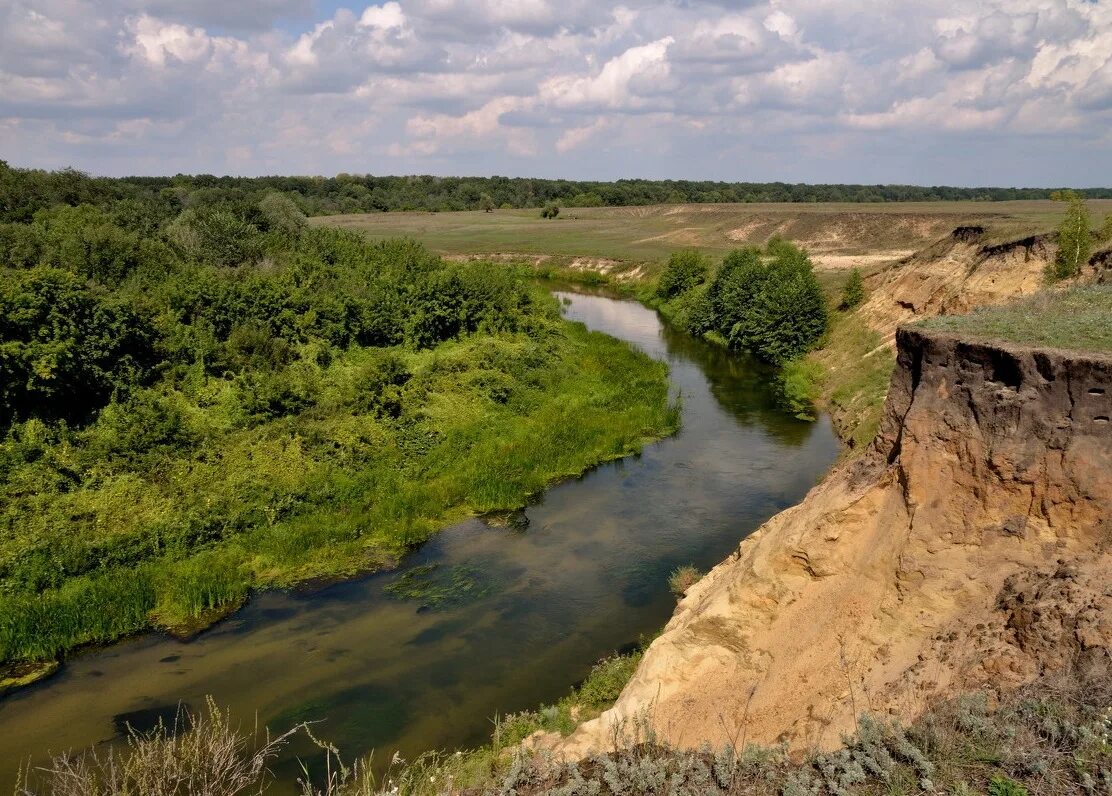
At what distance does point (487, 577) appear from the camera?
18953 mm

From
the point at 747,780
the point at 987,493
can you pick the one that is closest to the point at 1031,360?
the point at 987,493

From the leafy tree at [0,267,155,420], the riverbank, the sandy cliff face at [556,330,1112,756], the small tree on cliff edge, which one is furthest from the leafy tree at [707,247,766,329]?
the sandy cliff face at [556,330,1112,756]

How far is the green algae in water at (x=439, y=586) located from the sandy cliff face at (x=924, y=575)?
6.69 m

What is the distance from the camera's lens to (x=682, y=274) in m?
59.0

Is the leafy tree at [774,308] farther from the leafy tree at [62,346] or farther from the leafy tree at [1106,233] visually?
the leafy tree at [62,346]

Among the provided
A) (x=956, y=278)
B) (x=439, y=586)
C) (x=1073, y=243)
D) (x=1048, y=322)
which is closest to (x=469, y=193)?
(x=956, y=278)

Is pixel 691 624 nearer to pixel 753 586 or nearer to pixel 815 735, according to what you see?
pixel 753 586

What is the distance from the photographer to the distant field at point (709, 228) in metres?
68.9

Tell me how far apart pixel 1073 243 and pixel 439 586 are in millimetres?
28389

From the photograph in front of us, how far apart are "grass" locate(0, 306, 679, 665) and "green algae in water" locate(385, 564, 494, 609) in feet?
0.64

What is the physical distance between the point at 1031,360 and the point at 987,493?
202cm

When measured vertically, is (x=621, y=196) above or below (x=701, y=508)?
above

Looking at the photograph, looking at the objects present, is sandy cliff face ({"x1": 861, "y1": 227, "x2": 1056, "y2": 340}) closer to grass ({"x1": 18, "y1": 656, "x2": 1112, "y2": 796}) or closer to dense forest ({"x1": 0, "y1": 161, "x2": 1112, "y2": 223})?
grass ({"x1": 18, "y1": 656, "x2": 1112, "y2": 796})

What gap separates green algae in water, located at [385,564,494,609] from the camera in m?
18.0
